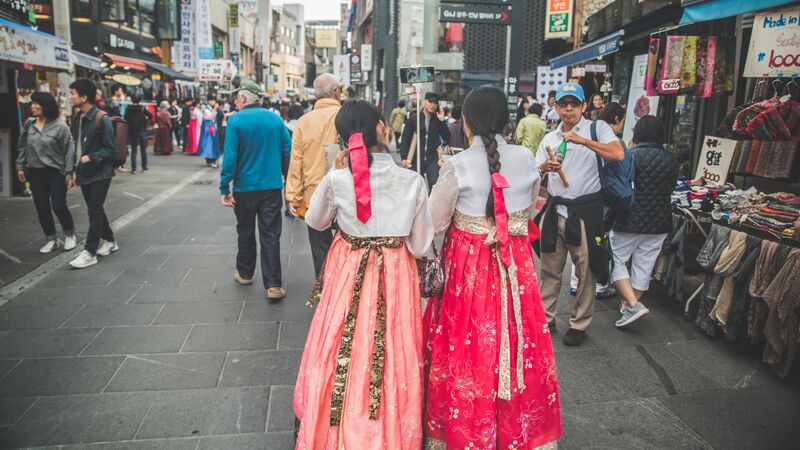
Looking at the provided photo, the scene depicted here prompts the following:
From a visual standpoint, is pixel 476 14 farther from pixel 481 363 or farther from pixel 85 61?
pixel 481 363

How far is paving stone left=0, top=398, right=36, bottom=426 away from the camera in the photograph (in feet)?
10.8

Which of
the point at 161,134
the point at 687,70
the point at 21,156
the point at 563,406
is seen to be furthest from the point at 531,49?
the point at 563,406

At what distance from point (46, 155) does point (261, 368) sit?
166 inches

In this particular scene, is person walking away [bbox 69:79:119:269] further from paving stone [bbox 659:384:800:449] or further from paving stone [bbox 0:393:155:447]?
paving stone [bbox 659:384:800:449]

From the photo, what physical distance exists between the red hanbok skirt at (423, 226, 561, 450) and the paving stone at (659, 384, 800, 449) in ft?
3.74

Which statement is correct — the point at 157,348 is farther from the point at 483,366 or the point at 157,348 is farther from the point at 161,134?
the point at 161,134

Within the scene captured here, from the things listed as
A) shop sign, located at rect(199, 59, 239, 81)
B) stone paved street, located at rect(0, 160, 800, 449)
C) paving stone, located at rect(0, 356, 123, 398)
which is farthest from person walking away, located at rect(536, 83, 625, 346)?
shop sign, located at rect(199, 59, 239, 81)

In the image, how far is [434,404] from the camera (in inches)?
107

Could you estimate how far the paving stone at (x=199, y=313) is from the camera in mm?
4859

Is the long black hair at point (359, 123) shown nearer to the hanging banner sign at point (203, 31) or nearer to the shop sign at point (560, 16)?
the shop sign at point (560, 16)

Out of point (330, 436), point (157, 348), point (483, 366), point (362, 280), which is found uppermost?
point (362, 280)

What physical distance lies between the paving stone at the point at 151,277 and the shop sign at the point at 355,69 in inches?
1186

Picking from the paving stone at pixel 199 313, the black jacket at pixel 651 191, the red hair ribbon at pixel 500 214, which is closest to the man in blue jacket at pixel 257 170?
the paving stone at pixel 199 313

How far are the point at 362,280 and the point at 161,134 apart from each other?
1762 cm
